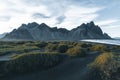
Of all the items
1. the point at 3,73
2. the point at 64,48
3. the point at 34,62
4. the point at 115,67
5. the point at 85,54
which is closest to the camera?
the point at 115,67

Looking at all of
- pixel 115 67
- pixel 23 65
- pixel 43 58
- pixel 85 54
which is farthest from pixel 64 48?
pixel 115 67

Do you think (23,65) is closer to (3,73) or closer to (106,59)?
(3,73)

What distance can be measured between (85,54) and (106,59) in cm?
914

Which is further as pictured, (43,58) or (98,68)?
(43,58)

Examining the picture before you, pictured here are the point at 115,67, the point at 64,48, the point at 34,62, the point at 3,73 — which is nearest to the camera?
the point at 115,67

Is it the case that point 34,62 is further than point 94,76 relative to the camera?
Yes

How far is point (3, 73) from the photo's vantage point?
26000 millimetres

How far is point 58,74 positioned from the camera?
26.3m

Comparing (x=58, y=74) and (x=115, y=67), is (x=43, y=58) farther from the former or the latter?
(x=115, y=67)

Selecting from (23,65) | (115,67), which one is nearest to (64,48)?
(23,65)

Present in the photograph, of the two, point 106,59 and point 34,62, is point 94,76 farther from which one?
point 34,62

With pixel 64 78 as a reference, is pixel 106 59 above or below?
above

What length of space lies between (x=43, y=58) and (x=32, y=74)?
11.2 feet

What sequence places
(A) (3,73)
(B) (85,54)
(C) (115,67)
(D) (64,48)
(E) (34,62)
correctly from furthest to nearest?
(D) (64,48) → (B) (85,54) → (E) (34,62) → (A) (3,73) → (C) (115,67)
